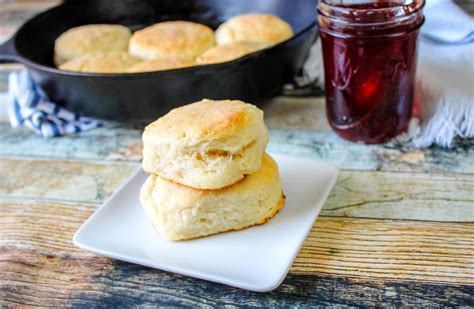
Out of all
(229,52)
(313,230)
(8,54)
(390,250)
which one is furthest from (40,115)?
(390,250)

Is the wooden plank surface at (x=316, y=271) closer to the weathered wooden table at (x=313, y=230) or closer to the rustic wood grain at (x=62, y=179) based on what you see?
the weathered wooden table at (x=313, y=230)

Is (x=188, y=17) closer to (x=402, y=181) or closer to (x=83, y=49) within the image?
(x=83, y=49)

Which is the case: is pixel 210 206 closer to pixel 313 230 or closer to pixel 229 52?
pixel 313 230

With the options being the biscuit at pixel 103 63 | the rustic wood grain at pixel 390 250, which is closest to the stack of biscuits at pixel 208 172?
the rustic wood grain at pixel 390 250

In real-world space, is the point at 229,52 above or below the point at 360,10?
below

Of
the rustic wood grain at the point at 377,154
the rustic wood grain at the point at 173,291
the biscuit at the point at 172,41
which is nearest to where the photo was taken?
the rustic wood grain at the point at 173,291

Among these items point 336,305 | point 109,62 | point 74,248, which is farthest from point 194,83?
point 336,305

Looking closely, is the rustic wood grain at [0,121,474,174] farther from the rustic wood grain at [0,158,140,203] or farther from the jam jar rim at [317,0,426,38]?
the jam jar rim at [317,0,426,38]
